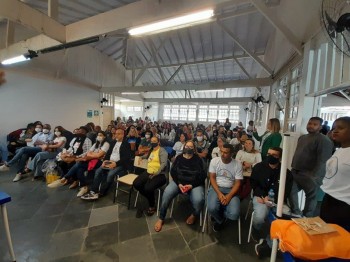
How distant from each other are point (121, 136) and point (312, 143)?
10.5 feet

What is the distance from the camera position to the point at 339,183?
1.39 metres

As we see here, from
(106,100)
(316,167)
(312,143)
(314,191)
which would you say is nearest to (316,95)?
(312,143)

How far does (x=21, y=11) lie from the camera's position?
285cm

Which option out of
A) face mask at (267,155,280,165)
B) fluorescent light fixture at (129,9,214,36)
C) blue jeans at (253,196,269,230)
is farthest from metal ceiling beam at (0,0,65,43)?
blue jeans at (253,196,269,230)

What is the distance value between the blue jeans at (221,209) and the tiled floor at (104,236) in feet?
0.84

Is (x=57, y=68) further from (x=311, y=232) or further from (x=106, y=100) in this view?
(x=311, y=232)

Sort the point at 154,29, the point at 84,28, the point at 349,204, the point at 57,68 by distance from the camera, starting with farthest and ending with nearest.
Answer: the point at 57,68 → the point at 84,28 → the point at 154,29 → the point at 349,204

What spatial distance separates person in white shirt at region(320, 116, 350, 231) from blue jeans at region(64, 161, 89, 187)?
12.2 feet

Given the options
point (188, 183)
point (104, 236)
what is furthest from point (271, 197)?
point (104, 236)

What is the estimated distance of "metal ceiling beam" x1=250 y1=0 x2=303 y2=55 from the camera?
268 cm

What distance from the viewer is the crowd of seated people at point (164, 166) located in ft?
7.89

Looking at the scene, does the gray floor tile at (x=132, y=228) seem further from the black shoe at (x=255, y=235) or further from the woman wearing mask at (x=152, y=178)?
the black shoe at (x=255, y=235)

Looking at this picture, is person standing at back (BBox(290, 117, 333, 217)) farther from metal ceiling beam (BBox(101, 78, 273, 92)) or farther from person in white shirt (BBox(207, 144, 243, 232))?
metal ceiling beam (BBox(101, 78, 273, 92))

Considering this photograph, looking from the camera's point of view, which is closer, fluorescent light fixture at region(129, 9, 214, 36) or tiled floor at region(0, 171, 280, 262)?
tiled floor at region(0, 171, 280, 262)
